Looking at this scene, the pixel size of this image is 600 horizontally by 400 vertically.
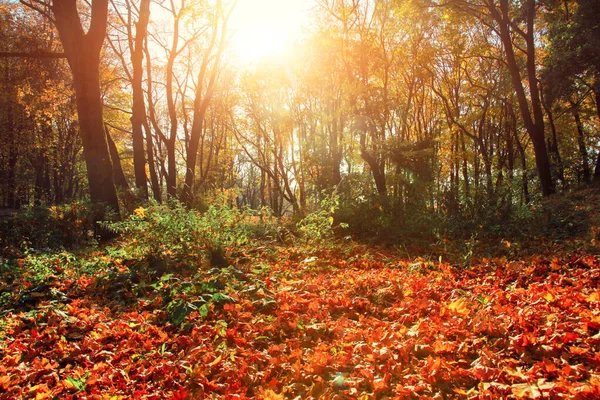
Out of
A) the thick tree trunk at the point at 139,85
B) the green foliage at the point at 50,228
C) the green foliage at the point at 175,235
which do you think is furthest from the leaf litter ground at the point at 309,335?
the thick tree trunk at the point at 139,85

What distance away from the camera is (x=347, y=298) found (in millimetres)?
3879

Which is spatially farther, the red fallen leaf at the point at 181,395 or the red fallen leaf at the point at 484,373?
the red fallen leaf at the point at 181,395

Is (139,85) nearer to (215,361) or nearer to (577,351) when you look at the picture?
(215,361)

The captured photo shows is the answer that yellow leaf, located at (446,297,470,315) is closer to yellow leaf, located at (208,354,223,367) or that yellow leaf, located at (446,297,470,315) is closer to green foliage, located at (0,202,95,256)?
yellow leaf, located at (208,354,223,367)

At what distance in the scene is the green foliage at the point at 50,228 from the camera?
683 cm

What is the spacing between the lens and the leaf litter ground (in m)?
2.31

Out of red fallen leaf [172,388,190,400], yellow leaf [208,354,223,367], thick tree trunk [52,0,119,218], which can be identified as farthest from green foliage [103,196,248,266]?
thick tree trunk [52,0,119,218]

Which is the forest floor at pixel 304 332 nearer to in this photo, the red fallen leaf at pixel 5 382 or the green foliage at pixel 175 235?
the red fallen leaf at pixel 5 382

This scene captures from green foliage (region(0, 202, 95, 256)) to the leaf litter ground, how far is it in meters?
2.85

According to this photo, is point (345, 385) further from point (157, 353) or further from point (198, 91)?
point (198, 91)

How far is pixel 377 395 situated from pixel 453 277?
108 inches

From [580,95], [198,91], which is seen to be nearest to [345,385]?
[198,91]

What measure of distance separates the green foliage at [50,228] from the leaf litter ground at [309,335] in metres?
2.85

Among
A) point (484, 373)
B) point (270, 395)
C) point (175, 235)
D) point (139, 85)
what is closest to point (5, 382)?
point (270, 395)
